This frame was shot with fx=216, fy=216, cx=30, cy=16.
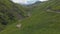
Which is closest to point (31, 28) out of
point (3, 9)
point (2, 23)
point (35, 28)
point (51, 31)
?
point (35, 28)

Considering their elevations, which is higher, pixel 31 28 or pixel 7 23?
pixel 7 23

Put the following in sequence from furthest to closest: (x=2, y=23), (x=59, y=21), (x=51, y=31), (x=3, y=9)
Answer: (x=3, y=9) < (x=2, y=23) < (x=59, y=21) < (x=51, y=31)

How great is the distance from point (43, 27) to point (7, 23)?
4633 cm

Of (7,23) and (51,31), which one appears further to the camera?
(7,23)

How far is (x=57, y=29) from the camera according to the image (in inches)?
2926

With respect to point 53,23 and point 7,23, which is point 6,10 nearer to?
point 7,23

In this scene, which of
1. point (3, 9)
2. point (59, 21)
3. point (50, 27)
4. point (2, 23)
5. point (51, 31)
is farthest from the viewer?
point (3, 9)

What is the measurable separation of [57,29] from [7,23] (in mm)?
52991

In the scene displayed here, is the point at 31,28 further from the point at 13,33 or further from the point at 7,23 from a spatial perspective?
the point at 7,23

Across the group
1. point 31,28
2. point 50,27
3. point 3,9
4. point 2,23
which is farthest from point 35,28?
point 3,9

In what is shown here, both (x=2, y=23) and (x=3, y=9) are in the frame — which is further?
(x=3, y=9)

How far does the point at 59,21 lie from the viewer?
3243 inches

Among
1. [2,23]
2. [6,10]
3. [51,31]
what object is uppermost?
[6,10]

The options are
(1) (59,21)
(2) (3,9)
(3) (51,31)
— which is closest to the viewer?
(3) (51,31)
